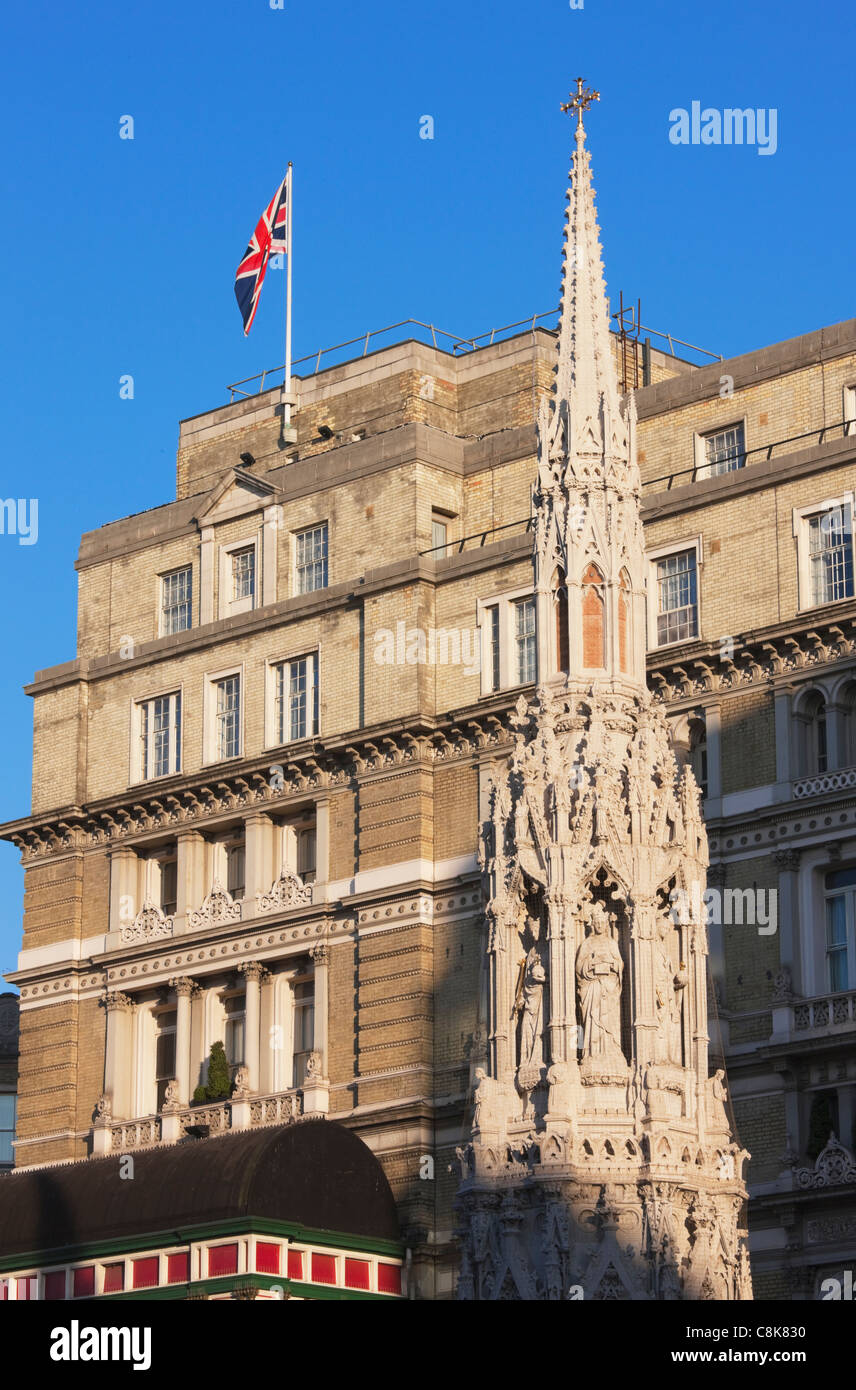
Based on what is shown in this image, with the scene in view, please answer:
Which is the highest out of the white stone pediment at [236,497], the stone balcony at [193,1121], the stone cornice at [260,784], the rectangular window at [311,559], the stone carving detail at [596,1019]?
the white stone pediment at [236,497]

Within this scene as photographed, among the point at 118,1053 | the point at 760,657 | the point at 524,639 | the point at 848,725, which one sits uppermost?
the point at 524,639

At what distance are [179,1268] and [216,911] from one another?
12552 mm

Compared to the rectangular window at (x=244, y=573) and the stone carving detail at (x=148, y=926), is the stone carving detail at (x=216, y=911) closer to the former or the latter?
the stone carving detail at (x=148, y=926)

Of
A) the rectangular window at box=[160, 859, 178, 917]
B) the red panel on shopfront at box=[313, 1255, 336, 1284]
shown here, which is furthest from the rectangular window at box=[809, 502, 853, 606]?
the rectangular window at box=[160, 859, 178, 917]

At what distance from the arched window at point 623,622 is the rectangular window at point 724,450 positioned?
30535mm

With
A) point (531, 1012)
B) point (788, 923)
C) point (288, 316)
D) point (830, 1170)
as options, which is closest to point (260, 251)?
point (288, 316)

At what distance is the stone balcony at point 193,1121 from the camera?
226ft

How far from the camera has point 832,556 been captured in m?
63.0

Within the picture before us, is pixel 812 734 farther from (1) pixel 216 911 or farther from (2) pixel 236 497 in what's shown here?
Result: (2) pixel 236 497

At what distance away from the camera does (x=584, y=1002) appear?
34844 millimetres

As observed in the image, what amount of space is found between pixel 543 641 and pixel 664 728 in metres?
2.09

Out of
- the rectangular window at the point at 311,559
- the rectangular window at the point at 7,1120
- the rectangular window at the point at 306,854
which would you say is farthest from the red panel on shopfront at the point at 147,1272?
the rectangular window at the point at 7,1120

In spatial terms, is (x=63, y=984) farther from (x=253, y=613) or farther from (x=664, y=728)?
(x=664, y=728)
